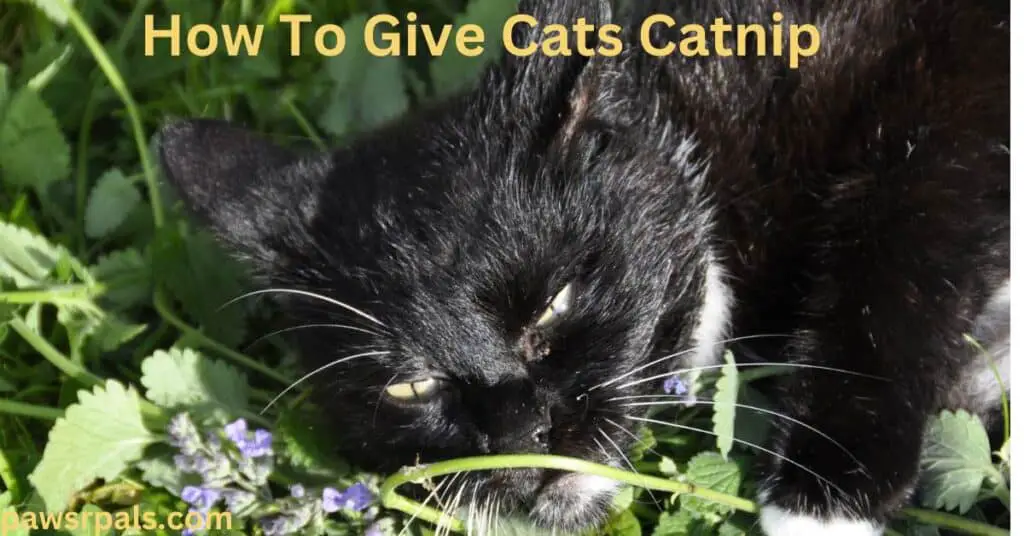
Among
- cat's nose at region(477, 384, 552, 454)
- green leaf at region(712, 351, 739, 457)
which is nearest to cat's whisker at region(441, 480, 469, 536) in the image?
cat's nose at region(477, 384, 552, 454)

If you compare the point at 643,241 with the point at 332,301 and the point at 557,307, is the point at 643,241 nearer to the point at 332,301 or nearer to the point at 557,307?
the point at 557,307

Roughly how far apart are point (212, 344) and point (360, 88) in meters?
0.50

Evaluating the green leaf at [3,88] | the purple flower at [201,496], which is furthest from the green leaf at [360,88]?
the purple flower at [201,496]

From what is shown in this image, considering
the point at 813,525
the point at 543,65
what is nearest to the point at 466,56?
the point at 543,65

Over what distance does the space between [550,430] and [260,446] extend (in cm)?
39

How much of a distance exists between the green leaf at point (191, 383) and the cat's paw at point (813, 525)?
0.77m

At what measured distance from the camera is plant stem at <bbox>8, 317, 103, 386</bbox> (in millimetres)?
1361

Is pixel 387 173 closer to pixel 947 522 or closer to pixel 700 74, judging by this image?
pixel 700 74

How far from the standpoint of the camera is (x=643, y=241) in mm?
1098

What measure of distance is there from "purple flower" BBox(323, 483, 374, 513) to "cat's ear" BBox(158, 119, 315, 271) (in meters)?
0.31

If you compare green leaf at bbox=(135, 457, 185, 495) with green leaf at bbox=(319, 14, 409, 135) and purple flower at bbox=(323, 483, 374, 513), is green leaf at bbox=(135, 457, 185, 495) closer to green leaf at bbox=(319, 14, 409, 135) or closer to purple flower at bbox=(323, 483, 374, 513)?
purple flower at bbox=(323, 483, 374, 513)

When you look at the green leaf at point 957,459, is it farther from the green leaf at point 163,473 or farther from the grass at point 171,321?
the green leaf at point 163,473

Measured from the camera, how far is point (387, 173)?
1.09 metres

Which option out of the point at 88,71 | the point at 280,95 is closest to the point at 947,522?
the point at 280,95
